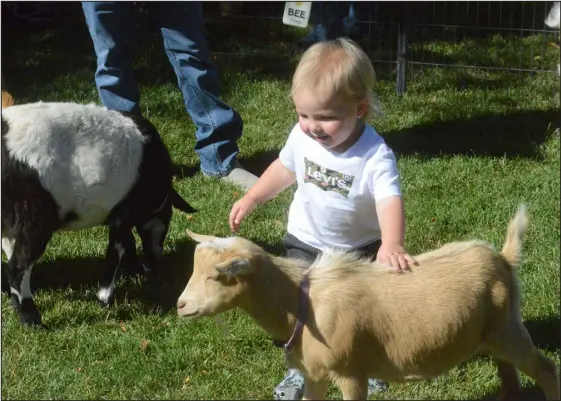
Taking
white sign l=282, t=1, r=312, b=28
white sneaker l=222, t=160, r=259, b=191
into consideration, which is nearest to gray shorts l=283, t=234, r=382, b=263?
white sneaker l=222, t=160, r=259, b=191

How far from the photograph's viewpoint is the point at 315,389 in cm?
323

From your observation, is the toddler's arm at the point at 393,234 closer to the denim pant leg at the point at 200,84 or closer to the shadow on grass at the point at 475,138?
the denim pant leg at the point at 200,84

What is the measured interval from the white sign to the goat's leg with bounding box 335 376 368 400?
4.90 metres

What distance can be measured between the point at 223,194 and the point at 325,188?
2.51 m

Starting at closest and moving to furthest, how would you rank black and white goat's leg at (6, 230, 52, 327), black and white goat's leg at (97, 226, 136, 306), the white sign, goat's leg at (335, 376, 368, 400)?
1. goat's leg at (335, 376, 368, 400)
2. black and white goat's leg at (6, 230, 52, 327)
3. black and white goat's leg at (97, 226, 136, 306)
4. the white sign

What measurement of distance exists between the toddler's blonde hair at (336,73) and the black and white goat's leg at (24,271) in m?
1.62

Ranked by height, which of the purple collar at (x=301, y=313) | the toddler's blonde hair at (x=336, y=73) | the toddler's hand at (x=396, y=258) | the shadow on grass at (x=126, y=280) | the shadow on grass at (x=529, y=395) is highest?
the toddler's blonde hair at (x=336, y=73)

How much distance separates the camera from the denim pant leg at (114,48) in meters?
5.98

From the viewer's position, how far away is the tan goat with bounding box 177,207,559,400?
3092 mm

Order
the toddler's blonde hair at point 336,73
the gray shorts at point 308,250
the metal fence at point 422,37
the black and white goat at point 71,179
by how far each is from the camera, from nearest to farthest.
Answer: the toddler's blonde hair at point 336,73 < the gray shorts at point 308,250 < the black and white goat at point 71,179 < the metal fence at point 422,37

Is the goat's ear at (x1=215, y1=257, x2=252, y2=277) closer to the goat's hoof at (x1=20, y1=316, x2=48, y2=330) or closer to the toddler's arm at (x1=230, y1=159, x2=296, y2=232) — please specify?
the toddler's arm at (x1=230, y1=159, x2=296, y2=232)

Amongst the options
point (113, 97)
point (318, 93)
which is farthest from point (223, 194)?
point (318, 93)

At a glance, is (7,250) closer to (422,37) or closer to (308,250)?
(308,250)

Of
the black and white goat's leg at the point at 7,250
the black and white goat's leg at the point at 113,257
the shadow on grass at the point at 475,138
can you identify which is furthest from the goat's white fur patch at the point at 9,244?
the shadow on grass at the point at 475,138
